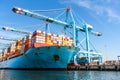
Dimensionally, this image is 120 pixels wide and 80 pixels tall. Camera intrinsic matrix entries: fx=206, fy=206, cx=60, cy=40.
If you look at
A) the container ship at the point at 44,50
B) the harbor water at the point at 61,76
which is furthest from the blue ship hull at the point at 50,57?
the harbor water at the point at 61,76

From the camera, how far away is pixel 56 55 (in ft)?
179

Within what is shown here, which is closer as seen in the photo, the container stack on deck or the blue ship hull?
the blue ship hull

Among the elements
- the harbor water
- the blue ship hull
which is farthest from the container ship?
the harbor water

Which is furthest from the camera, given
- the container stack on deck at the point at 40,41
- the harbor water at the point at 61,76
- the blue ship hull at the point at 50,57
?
the container stack on deck at the point at 40,41

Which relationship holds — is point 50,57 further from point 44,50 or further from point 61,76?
point 61,76

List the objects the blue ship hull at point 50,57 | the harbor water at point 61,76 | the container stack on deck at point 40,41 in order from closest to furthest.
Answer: the harbor water at point 61,76 → the blue ship hull at point 50,57 → the container stack on deck at point 40,41

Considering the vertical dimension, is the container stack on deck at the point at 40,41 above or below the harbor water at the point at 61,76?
above

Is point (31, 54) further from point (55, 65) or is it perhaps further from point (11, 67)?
point (11, 67)

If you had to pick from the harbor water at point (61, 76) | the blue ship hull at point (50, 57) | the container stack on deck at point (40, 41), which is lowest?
the harbor water at point (61, 76)

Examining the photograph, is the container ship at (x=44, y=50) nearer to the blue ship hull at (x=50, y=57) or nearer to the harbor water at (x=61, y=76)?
the blue ship hull at (x=50, y=57)

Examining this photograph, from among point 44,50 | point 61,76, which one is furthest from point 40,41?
point 61,76

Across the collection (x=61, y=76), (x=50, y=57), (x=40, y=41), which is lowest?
(x=61, y=76)

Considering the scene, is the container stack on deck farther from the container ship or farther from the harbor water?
the harbor water

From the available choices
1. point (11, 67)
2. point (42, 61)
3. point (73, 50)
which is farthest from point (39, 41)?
point (11, 67)
